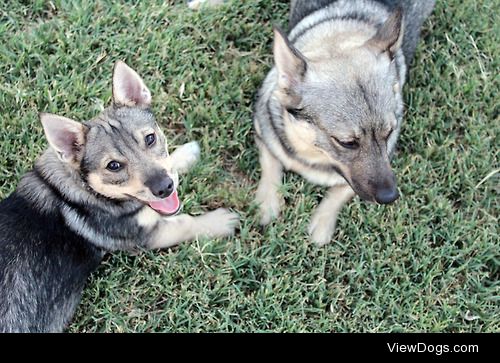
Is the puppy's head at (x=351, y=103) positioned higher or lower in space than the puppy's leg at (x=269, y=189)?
higher

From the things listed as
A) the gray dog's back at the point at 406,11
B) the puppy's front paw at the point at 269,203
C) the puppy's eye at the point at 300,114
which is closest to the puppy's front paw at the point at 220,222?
the puppy's front paw at the point at 269,203

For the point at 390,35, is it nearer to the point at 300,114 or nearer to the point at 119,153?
the point at 300,114

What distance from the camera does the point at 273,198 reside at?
439 cm

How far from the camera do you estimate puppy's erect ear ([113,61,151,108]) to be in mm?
3623

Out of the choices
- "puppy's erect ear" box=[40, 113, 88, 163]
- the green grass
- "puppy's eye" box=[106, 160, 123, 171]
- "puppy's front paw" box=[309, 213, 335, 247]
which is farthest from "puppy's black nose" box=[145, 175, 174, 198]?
"puppy's front paw" box=[309, 213, 335, 247]

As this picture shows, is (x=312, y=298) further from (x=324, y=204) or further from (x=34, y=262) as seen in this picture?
(x=34, y=262)

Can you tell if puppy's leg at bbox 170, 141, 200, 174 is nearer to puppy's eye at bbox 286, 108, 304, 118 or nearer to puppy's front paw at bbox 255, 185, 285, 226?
puppy's front paw at bbox 255, 185, 285, 226

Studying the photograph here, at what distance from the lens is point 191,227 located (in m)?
4.25

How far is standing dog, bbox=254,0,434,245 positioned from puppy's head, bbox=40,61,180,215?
88cm

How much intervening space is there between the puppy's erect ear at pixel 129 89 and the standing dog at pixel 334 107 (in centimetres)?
84

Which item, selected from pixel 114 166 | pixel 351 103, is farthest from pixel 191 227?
pixel 351 103

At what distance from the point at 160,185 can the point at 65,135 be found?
0.60 metres

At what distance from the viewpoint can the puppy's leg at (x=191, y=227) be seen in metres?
4.13

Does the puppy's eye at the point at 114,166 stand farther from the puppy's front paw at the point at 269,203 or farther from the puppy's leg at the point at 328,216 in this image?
the puppy's leg at the point at 328,216
